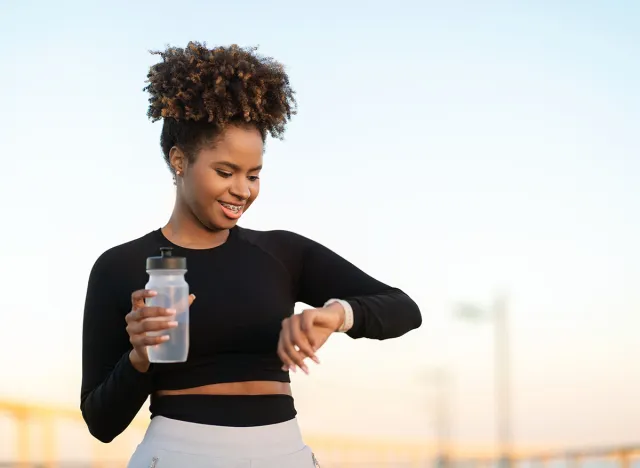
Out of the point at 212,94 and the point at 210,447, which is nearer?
the point at 210,447

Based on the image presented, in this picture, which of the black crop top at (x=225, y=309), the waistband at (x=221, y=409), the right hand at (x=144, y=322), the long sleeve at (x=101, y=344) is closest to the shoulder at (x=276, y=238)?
the black crop top at (x=225, y=309)

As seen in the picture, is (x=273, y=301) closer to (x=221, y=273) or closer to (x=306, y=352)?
(x=221, y=273)

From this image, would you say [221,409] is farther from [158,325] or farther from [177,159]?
[177,159]

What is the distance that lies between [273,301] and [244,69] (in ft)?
2.90

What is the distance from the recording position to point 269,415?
11.6ft

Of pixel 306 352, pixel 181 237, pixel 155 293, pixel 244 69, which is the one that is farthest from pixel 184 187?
pixel 306 352

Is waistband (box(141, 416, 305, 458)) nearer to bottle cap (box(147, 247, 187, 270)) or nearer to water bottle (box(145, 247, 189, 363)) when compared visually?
water bottle (box(145, 247, 189, 363))

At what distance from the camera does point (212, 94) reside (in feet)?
12.3

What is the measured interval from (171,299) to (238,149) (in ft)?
2.45

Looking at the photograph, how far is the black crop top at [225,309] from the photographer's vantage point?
137 inches

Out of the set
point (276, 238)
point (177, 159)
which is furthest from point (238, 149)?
point (276, 238)

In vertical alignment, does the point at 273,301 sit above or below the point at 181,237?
below

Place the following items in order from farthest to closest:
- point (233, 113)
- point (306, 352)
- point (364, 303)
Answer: point (233, 113)
point (364, 303)
point (306, 352)

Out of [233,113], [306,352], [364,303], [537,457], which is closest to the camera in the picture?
[306,352]
